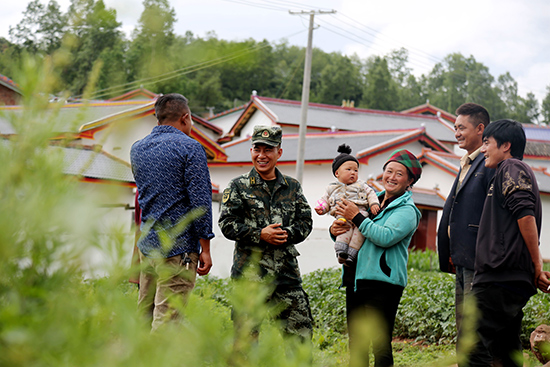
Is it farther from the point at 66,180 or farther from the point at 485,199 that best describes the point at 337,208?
the point at 66,180

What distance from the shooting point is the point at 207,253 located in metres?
3.34

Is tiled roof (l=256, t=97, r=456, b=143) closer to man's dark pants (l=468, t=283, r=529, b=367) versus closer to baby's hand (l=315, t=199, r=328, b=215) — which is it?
baby's hand (l=315, t=199, r=328, b=215)

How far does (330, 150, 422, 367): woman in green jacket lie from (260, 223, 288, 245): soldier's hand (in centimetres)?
49

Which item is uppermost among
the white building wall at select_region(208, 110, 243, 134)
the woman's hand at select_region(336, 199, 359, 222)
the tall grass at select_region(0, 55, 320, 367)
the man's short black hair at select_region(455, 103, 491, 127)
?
the man's short black hair at select_region(455, 103, 491, 127)

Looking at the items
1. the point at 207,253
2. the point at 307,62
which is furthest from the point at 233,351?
the point at 307,62

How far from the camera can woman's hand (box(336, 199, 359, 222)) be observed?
12.1ft

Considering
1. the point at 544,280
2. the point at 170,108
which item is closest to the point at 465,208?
the point at 544,280

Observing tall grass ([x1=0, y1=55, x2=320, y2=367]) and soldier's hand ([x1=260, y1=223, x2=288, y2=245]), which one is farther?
soldier's hand ([x1=260, y1=223, x2=288, y2=245])

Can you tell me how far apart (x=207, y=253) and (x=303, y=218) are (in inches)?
29.5

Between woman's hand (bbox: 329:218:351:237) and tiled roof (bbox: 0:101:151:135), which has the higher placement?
tiled roof (bbox: 0:101:151:135)

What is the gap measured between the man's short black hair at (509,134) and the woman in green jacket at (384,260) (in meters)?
0.59

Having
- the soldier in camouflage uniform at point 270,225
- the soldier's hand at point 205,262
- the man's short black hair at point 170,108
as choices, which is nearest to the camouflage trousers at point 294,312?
the soldier in camouflage uniform at point 270,225

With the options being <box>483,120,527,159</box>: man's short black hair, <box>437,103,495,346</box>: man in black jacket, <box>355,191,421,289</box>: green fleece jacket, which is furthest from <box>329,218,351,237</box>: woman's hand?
<box>483,120,527,159</box>: man's short black hair

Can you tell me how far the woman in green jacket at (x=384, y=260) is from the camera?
3514mm
